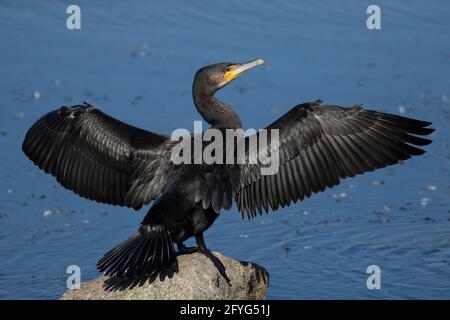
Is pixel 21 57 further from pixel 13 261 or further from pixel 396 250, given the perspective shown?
pixel 396 250

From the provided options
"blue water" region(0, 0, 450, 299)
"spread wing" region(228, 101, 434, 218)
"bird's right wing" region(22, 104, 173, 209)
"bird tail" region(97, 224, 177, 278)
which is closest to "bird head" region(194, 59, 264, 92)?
"bird's right wing" region(22, 104, 173, 209)

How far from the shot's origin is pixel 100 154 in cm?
809

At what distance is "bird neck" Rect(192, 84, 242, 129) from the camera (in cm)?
789

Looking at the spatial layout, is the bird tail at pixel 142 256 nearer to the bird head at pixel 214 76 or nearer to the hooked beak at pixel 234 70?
the bird head at pixel 214 76

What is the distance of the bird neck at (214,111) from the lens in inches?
311

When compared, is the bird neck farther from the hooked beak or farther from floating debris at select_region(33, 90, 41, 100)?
floating debris at select_region(33, 90, 41, 100)

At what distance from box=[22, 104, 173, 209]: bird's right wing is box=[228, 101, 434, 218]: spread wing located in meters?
0.72

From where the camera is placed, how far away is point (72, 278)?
846cm

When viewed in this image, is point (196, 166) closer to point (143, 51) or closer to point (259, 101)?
point (259, 101)

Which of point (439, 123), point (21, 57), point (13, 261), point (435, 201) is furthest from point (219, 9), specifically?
point (13, 261)

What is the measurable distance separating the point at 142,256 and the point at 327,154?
1.70 meters

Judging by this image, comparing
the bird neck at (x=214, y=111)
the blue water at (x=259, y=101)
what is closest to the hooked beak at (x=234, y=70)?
the bird neck at (x=214, y=111)

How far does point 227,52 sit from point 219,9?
1.80 metres

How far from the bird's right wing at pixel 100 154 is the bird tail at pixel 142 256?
1.91ft
